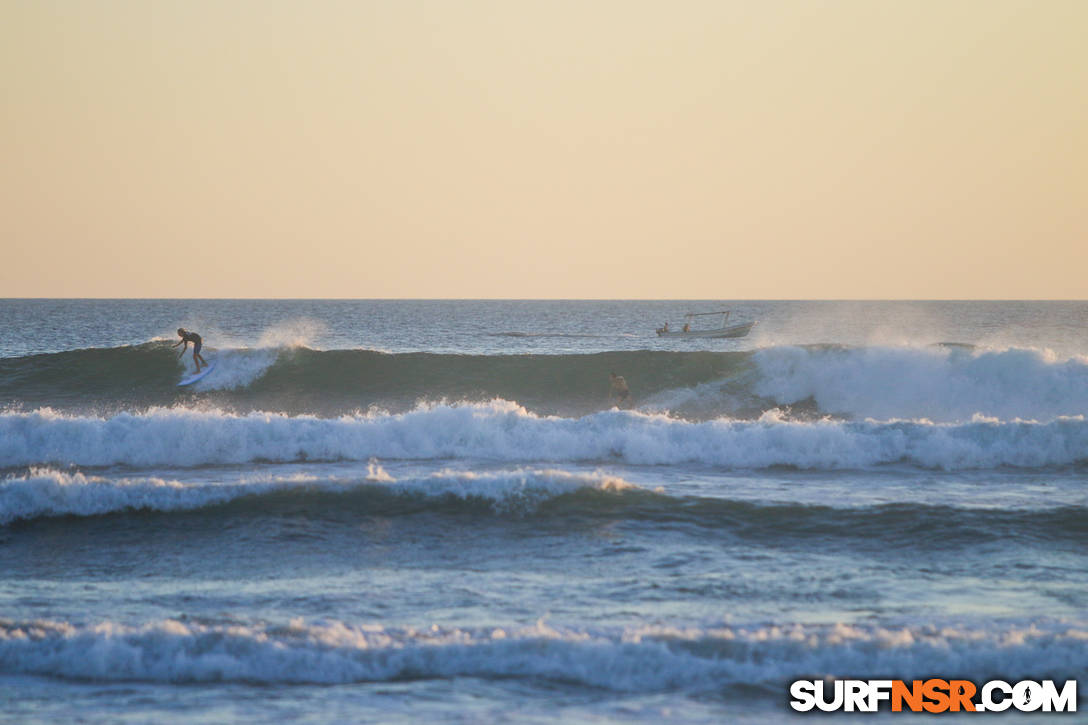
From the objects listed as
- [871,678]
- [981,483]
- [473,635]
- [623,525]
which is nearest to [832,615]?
[871,678]

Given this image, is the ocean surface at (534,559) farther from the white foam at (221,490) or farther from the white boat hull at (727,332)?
the white boat hull at (727,332)

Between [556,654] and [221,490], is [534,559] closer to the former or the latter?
[556,654]

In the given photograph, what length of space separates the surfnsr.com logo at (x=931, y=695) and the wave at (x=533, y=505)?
4.29 metres

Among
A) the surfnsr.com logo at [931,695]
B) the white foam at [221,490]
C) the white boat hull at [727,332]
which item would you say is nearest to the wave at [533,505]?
the white foam at [221,490]

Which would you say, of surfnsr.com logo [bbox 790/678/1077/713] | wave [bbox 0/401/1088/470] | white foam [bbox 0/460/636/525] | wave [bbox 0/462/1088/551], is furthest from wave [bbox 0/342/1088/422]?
surfnsr.com logo [bbox 790/678/1077/713]

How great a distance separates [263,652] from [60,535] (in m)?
5.75

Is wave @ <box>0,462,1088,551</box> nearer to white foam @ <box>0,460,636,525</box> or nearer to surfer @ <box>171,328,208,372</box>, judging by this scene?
white foam @ <box>0,460,636,525</box>

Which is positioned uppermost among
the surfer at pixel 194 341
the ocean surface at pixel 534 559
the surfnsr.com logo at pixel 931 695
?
the surfer at pixel 194 341

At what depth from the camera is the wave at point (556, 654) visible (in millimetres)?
7383

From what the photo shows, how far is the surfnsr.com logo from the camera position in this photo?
6.86 meters

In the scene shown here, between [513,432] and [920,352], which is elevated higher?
[920,352]

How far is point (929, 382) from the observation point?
1005 inches

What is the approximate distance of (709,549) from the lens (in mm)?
10969

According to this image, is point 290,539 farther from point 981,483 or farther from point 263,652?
point 981,483
